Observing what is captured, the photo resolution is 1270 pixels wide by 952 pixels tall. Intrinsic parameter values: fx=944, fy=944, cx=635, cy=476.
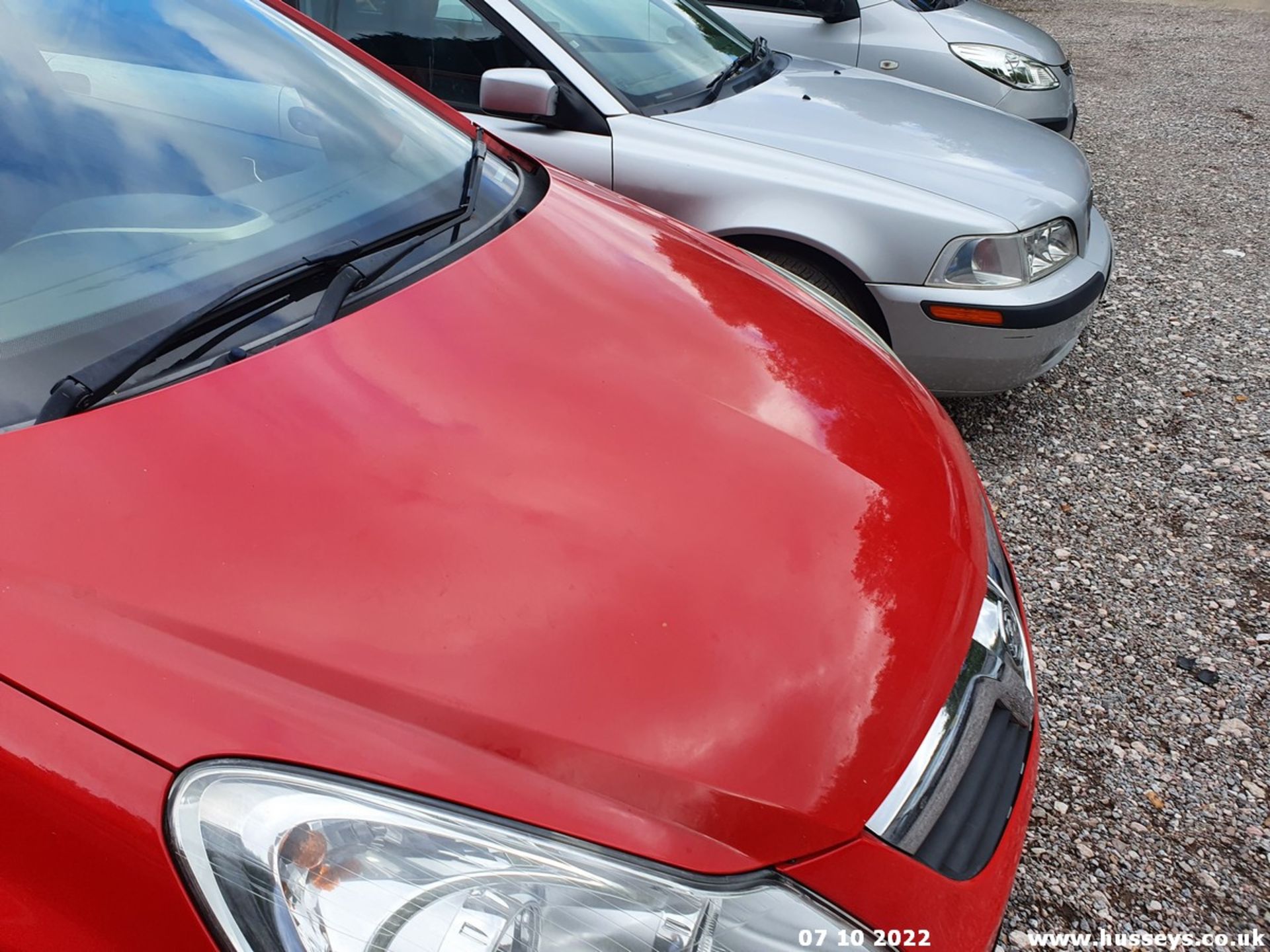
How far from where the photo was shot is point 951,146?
3307mm

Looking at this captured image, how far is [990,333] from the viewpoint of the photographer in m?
3.01

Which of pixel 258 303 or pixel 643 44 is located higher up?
pixel 643 44

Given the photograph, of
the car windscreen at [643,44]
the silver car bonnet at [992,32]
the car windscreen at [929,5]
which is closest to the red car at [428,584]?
the car windscreen at [643,44]

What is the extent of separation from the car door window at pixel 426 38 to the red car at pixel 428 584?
150 centimetres

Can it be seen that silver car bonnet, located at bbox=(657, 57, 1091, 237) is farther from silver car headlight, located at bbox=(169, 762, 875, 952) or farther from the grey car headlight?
silver car headlight, located at bbox=(169, 762, 875, 952)

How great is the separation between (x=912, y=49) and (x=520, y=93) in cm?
322

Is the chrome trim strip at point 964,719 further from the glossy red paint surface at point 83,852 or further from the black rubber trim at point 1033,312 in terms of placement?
the black rubber trim at point 1033,312

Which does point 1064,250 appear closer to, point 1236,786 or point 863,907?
point 1236,786

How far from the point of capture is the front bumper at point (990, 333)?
2984 mm

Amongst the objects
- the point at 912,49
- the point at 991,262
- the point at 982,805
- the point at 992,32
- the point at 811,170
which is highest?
the point at 992,32

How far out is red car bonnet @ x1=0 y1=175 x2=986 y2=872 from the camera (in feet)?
3.36

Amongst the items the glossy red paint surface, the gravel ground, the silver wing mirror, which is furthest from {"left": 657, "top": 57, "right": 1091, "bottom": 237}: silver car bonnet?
the glossy red paint surface

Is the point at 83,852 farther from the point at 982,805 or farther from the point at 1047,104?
the point at 1047,104

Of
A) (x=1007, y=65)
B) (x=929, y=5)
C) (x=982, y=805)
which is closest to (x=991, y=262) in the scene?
(x=982, y=805)
